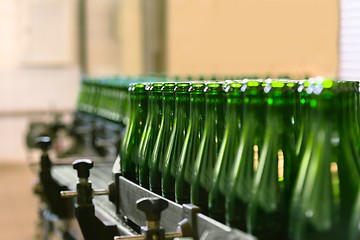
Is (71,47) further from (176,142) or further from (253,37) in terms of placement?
(176,142)

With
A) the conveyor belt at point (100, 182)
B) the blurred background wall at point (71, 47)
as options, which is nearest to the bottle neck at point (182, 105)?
the conveyor belt at point (100, 182)

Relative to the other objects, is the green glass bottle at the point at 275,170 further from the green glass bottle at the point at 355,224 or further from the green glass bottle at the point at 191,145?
the green glass bottle at the point at 191,145

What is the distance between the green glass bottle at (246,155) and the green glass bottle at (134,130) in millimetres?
604

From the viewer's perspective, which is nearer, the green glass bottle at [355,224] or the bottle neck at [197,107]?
the green glass bottle at [355,224]

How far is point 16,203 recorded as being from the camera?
6.80 m

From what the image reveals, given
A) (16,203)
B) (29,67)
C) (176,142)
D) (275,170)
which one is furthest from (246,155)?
(29,67)

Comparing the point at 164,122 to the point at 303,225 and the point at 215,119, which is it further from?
the point at 303,225

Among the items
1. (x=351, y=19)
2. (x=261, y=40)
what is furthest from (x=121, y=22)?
(x=351, y=19)

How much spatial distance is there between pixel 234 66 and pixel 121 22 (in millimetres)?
2413

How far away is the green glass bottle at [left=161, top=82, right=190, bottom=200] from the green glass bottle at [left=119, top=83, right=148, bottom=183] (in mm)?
225

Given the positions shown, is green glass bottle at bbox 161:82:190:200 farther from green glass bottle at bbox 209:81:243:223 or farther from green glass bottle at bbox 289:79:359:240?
green glass bottle at bbox 289:79:359:240

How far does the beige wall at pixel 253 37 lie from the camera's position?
574 cm

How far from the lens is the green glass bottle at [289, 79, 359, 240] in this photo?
98 cm

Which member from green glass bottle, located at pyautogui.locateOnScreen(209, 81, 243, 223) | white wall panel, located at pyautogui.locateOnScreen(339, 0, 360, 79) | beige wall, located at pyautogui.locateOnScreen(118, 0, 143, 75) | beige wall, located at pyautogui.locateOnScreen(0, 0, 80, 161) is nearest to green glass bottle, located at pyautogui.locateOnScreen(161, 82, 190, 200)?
green glass bottle, located at pyautogui.locateOnScreen(209, 81, 243, 223)
